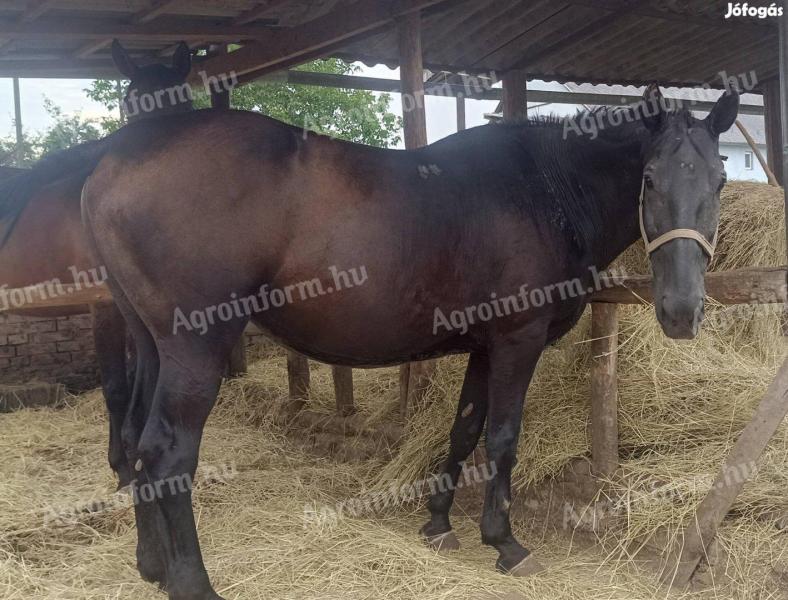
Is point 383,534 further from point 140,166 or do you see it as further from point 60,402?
point 60,402

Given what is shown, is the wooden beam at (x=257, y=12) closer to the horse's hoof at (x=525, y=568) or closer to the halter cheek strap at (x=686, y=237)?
the halter cheek strap at (x=686, y=237)

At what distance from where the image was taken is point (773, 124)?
809 cm

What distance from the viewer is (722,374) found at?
4.07 metres

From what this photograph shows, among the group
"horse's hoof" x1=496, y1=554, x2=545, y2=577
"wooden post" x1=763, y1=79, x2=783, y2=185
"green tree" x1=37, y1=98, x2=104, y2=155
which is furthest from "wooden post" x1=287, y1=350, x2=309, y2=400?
"green tree" x1=37, y1=98, x2=104, y2=155

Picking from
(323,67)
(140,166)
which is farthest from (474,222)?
(323,67)

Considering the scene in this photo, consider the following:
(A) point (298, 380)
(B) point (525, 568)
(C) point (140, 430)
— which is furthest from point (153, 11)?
(B) point (525, 568)

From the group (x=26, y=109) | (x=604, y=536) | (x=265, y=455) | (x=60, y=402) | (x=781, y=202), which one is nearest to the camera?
(x=604, y=536)

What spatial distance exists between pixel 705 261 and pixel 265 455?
11.9 ft

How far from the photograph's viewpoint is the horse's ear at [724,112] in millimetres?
2914

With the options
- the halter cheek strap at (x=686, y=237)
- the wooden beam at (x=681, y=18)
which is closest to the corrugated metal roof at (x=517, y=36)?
the wooden beam at (x=681, y=18)

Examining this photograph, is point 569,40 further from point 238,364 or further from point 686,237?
point 238,364

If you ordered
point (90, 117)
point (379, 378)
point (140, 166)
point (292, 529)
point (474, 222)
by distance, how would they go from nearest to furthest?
point (140, 166), point (474, 222), point (292, 529), point (379, 378), point (90, 117)

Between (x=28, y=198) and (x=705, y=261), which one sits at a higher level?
(x=28, y=198)

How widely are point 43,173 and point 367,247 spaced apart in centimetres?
228
